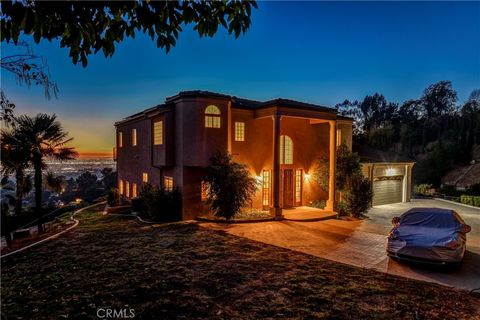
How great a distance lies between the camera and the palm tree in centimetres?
1241

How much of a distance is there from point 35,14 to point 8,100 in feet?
7.16

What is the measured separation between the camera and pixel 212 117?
13.5m

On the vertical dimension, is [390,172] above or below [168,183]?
above

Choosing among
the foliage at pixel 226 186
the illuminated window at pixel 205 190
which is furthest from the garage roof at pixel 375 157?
the illuminated window at pixel 205 190

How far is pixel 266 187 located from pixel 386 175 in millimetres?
11186

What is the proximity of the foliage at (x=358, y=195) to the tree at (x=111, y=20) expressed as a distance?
44.1 feet

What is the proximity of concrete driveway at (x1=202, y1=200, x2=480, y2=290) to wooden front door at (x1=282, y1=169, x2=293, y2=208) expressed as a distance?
319 centimetres

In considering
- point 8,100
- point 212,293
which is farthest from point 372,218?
point 8,100

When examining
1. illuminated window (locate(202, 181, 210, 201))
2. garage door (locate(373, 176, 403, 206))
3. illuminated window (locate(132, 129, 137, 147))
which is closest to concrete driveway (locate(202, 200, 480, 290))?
illuminated window (locate(202, 181, 210, 201))

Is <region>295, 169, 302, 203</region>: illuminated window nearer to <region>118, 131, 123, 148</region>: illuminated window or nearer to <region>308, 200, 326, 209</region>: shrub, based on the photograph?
<region>308, 200, 326, 209</region>: shrub

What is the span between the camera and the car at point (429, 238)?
714 centimetres

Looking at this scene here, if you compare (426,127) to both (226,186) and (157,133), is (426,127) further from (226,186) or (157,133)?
(157,133)

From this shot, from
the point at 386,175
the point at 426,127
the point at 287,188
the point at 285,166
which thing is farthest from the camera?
the point at 426,127

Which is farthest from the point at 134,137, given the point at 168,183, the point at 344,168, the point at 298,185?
the point at 344,168
